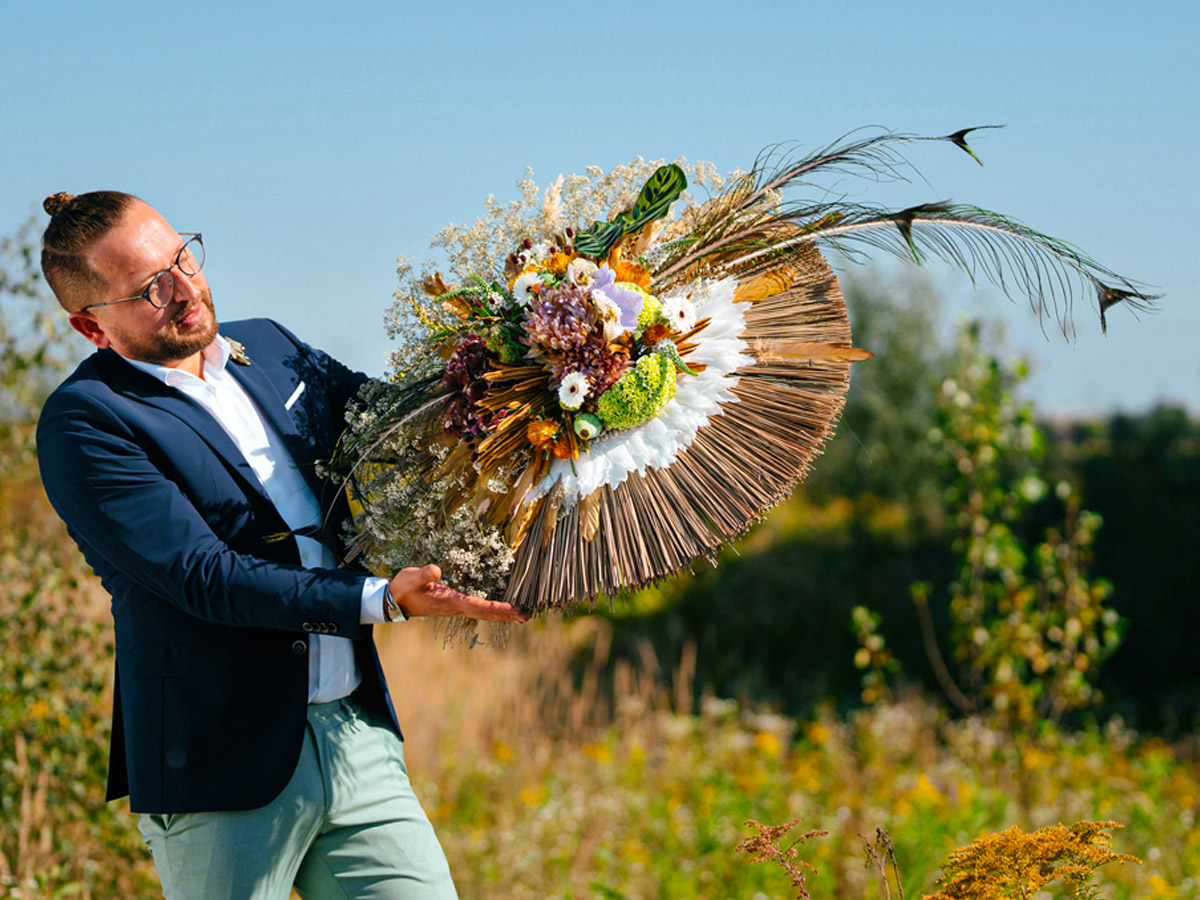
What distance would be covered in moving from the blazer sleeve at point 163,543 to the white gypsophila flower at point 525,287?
24.0 inches

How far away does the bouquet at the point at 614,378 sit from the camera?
1.85m

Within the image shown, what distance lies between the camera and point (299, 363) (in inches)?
90.5

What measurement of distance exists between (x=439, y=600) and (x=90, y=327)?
94 cm

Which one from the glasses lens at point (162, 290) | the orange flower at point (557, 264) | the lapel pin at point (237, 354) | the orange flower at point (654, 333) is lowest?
the lapel pin at point (237, 354)

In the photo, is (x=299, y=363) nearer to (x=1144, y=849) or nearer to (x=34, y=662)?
(x=34, y=662)

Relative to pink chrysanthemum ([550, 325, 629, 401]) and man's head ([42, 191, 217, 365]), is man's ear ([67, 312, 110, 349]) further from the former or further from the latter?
pink chrysanthemum ([550, 325, 629, 401])

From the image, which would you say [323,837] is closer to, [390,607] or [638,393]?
[390,607]

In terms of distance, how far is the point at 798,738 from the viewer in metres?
6.38

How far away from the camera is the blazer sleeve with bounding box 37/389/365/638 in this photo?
181cm

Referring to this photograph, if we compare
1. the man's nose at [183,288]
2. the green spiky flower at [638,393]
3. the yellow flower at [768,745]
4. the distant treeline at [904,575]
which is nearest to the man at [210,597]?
the man's nose at [183,288]

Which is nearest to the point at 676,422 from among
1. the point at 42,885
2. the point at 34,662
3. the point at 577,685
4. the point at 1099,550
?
the point at 42,885

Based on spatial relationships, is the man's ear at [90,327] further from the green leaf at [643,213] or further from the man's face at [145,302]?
the green leaf at [643,213]

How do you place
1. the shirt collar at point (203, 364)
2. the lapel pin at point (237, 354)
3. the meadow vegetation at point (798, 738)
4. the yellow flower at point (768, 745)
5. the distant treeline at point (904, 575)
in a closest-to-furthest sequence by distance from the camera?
the shirt collar at point (203, 364), the lapel pin at point (237, 354), the meadow vegetation at point (798, 738), the yellow flower at point (768, 745), the distant treeline at point (904, 575)

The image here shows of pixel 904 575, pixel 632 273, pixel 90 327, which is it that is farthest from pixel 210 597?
pixel 904 575
